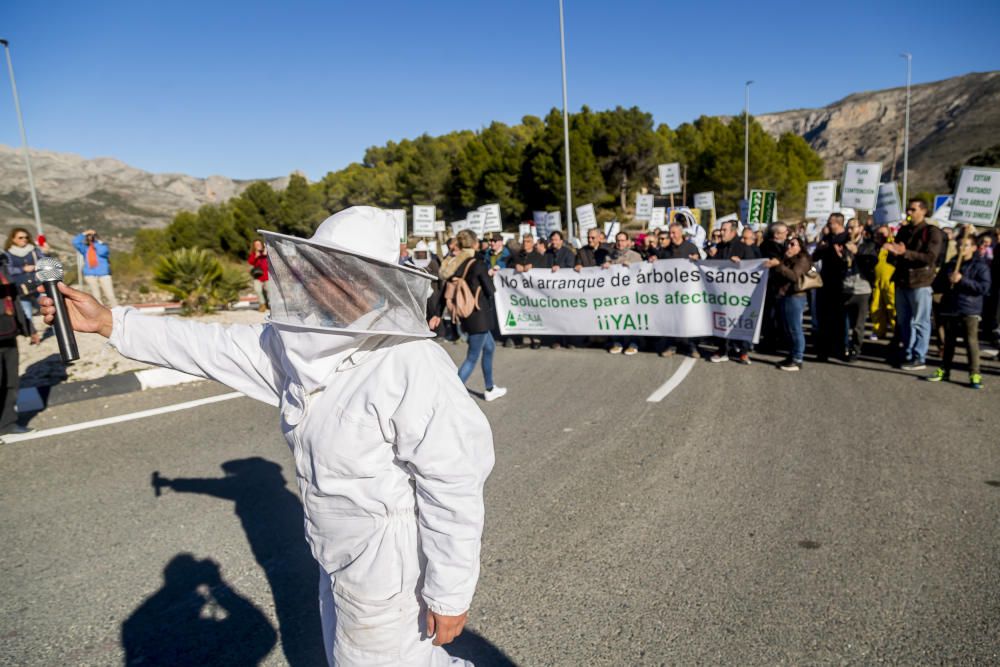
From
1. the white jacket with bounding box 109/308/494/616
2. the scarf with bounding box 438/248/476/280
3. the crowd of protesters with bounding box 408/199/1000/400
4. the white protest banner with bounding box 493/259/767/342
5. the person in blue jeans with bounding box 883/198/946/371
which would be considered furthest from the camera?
the white protest banner with bounding box 493/259/767/342

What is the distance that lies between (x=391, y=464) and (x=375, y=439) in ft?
0.36

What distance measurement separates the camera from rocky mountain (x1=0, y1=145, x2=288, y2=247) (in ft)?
391

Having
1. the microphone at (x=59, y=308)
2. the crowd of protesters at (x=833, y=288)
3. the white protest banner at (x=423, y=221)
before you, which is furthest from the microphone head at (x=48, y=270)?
the white protest banner at (x=423, y=221)

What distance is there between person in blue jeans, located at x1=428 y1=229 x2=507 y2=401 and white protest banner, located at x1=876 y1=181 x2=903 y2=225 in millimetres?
9915

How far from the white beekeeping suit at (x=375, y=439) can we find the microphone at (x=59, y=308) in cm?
89

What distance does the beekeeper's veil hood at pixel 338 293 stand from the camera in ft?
5.87

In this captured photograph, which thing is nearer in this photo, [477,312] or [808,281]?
[477,312]

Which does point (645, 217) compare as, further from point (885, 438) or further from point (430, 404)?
point (430, 404)

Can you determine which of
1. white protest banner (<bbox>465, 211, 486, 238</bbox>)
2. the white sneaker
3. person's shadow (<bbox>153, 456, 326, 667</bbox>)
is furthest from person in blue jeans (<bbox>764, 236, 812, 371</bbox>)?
white protest banner (<bbox>465, 211, 486, 238</bbox>)

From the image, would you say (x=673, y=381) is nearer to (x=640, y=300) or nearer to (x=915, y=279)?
(x=640, y=300)

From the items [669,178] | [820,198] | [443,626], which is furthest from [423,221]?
[443,626]

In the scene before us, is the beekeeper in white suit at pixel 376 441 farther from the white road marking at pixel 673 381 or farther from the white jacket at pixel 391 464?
the white road marking at pixel 673 381

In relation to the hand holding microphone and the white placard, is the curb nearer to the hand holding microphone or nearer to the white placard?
the hand holding microphone

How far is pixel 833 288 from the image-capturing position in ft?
29.7
